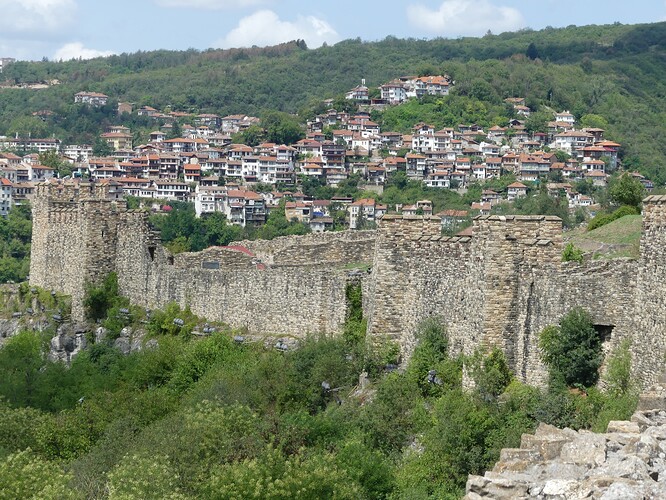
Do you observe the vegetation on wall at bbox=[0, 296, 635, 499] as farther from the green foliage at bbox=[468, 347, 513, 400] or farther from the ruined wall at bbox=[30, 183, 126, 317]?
the ruined wall at bbox=[30, 183, 126, 317]

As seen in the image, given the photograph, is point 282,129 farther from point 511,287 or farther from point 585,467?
point 585,467

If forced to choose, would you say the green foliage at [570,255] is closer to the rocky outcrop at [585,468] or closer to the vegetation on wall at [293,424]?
the vegetation on wall at [293,424]

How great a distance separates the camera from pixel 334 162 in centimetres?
16875

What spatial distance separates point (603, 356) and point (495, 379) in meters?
2.00

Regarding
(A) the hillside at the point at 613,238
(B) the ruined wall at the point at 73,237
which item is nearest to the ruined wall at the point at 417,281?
(A) the hillside at the point at 613,238

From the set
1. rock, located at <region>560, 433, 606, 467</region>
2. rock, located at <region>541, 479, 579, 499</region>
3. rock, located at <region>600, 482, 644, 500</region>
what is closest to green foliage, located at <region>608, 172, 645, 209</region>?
rock, located at <region>560, 433, 606, 467</region>

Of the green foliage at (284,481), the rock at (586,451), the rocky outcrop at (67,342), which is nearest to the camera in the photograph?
the rock at (586,451)

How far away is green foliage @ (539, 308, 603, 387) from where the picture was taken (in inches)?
866

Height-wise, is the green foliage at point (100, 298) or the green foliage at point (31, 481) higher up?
the green foliage at point (100, 298)

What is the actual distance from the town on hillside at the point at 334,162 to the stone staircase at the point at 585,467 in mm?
106263

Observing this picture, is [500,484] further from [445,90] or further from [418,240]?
[445,90]

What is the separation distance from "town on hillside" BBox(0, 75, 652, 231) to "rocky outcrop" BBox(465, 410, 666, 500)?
106m

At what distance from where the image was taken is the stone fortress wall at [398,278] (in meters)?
21.5

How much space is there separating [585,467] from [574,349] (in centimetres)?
983
